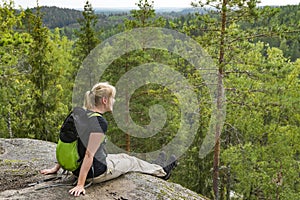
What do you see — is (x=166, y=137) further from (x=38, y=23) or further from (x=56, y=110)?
(x=38, y=23)

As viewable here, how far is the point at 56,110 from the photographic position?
16188 mm

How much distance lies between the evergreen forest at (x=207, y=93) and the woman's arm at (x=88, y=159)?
23.0ft

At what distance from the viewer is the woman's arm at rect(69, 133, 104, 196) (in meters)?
4.25

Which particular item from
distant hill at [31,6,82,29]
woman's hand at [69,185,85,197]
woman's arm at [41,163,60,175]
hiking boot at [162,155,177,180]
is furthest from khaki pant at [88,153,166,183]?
distant hill at [31,6,82,29]

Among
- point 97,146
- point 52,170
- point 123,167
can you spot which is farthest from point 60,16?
point 97,146

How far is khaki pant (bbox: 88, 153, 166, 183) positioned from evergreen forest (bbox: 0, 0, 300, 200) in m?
5.47

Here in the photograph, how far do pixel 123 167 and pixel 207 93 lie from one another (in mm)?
7173

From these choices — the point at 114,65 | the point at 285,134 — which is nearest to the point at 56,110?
the point at 114,65

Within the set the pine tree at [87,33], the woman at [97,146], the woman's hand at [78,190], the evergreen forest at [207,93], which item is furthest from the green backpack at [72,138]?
the pine tree at [87,33]

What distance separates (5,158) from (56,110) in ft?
31.3

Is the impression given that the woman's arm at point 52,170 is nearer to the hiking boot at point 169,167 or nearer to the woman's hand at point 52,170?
the woman's hand at point 52,170

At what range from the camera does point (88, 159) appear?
14.1ft

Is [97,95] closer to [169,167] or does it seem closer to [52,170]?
[52,170]

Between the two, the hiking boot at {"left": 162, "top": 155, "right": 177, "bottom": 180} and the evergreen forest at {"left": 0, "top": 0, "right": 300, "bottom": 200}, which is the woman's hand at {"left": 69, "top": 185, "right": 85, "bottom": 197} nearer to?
the hiking boot at {"left": 162, "top": 155, "right": 177, "bottom": 180}
